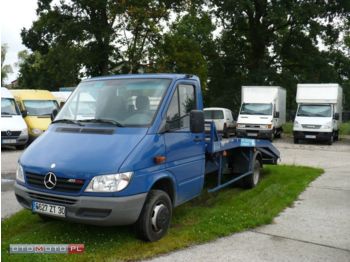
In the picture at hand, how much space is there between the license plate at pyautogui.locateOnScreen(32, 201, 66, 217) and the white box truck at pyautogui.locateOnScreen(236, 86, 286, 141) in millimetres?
19327

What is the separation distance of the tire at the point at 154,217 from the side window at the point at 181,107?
3.28ft

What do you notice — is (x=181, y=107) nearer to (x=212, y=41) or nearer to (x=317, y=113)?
(x=317, y=113)

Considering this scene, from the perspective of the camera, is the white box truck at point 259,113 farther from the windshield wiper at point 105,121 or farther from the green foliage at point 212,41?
the windshield wiper at point 105,121

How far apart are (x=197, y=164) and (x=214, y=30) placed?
3156 centimetres

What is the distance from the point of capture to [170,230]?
6375mm

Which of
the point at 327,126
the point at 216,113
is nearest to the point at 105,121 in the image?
the point at 327,126

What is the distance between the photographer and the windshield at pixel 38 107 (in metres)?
19.5

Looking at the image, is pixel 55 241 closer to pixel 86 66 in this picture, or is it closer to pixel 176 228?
pixel 176 228

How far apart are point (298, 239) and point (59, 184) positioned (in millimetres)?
3333

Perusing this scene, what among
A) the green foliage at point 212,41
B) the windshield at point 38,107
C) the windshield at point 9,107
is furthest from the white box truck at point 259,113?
the windshield at point 9,107

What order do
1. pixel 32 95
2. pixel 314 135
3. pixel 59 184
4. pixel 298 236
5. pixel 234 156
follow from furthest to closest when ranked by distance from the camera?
1. pixel 314 135
2. pixel 32 95
3. pixel 234 156
4. pixel 298 236
5. pixel 59 184

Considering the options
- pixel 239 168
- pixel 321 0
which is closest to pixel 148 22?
pixel 321 0

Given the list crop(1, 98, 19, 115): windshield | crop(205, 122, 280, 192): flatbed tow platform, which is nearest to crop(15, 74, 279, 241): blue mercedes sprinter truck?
crop(205, 122, 280, 192): flatbed tow platform

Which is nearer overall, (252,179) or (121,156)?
(121,156)
